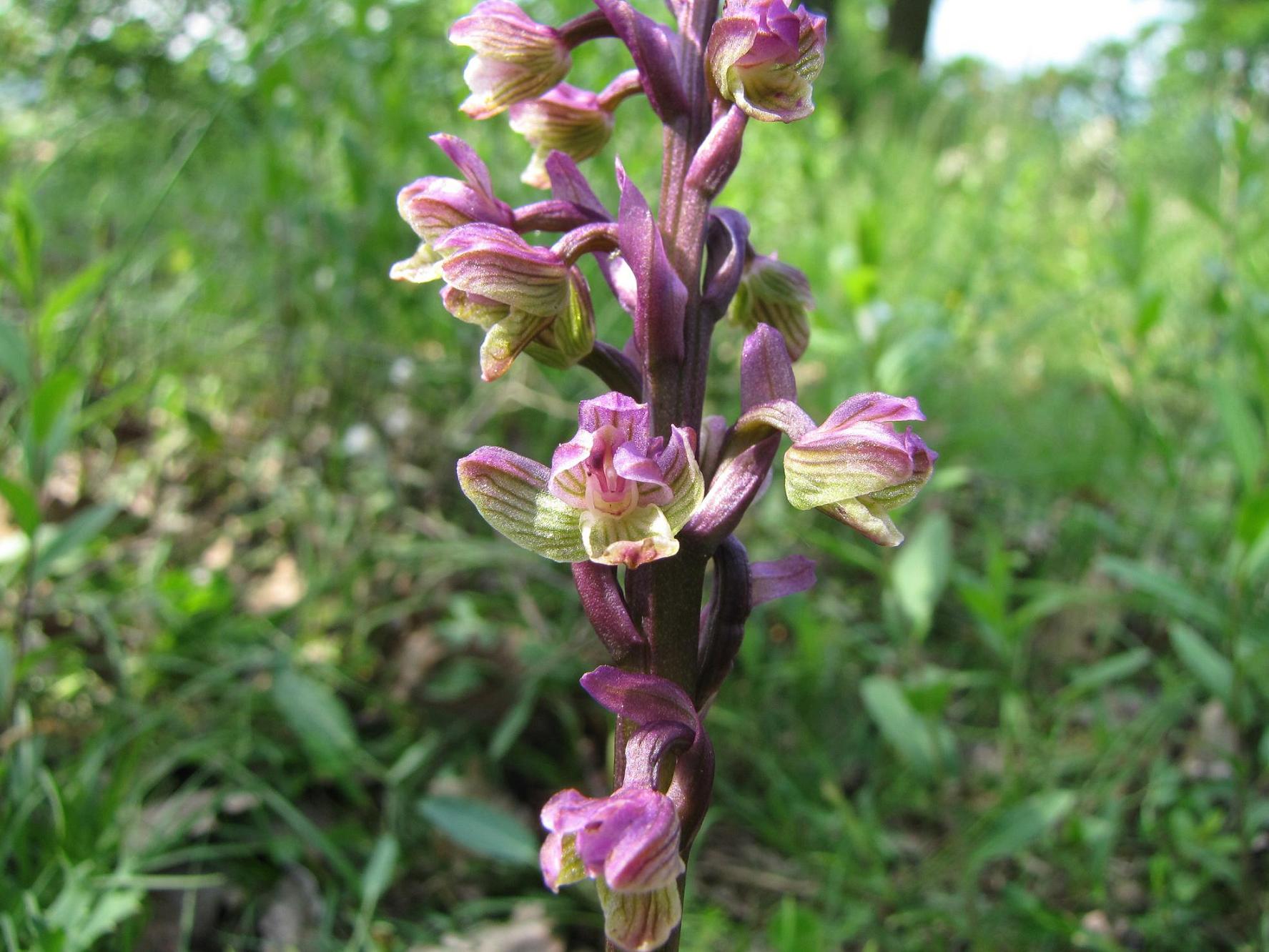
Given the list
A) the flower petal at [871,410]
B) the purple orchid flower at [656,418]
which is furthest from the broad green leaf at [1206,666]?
the flower petal at [871,410]

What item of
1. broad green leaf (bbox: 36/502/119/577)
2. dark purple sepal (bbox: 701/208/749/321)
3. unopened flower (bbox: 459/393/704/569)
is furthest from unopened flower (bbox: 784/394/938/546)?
broad green leaf (bbox: 36/502/119/577)

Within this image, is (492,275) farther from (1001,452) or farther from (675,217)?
(1001,452)

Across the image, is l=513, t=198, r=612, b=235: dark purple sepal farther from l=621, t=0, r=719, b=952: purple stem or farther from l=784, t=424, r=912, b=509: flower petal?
l=784, t=424, r=912, b=509: flower petal

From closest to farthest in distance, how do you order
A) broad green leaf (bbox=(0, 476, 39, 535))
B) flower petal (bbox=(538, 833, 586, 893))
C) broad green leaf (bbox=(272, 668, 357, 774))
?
flower petal (bbox=(538, 833, 586, 893)) < broad green leaf (bbox=(0, 476, 39, 535)) < broad green leaf (bbox=(272, 668, 357, 774))

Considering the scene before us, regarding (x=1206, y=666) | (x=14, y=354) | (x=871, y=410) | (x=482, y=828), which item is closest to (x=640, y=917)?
(x=871, y=410)

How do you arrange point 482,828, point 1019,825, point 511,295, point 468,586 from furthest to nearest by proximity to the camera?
point 468,586 → point 482,828 → point 1019,825 → point 511,295

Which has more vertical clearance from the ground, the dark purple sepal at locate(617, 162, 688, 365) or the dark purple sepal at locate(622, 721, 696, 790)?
the dark purple sepal at locate(617, 162, 688, 365)

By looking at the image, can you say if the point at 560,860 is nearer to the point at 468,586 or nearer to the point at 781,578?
the point at 781,578
